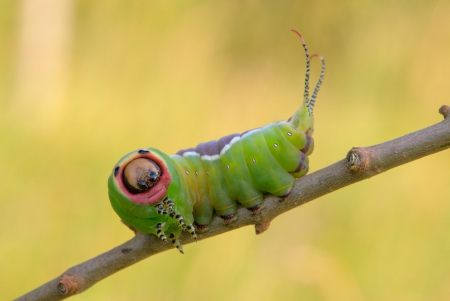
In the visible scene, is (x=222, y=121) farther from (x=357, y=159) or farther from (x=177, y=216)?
(x=357, y=159)

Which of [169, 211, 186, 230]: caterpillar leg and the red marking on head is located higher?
the red marking on head

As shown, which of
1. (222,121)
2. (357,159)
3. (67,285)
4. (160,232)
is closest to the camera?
(357,159)

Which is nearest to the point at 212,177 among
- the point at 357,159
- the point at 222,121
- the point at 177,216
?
the point at 177,216

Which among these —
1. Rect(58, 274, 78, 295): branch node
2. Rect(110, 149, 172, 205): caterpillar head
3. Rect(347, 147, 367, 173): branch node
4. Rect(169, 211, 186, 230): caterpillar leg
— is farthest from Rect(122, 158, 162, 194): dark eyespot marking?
Rect(347, 147, 367, 173): branch node

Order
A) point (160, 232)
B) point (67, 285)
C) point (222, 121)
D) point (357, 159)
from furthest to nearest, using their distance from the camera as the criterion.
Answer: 1. point (222, 121)
2. point (67, 285)
3. point (160, 232)
4. point (357, 159)

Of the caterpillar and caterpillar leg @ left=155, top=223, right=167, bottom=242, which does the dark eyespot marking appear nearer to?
Result: the caterpillar

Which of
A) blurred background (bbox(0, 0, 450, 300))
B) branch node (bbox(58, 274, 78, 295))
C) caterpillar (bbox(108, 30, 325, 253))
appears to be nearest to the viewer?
caterpillar (bbox(108, 30, 325, 253))

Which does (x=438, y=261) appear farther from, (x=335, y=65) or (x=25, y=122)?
(x=25, y=122)
